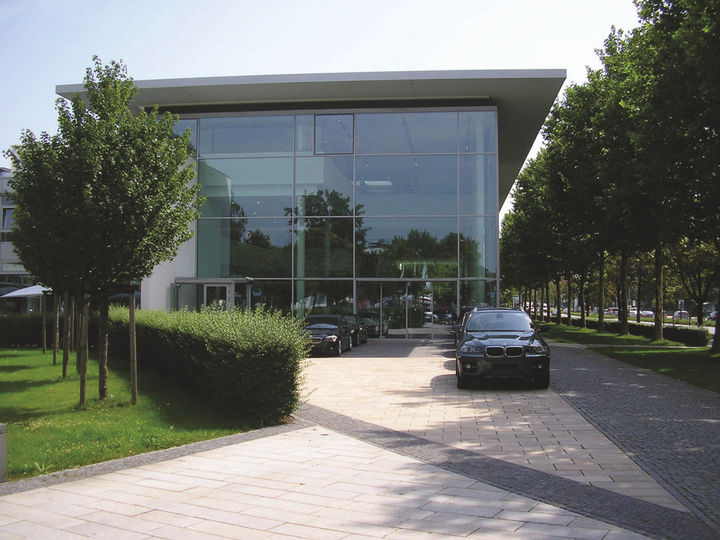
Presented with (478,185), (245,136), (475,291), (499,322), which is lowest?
(499,322)

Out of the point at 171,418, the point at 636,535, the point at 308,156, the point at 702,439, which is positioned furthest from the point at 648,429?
the point at 308,156

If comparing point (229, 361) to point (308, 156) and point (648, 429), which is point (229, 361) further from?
point (308, 156)

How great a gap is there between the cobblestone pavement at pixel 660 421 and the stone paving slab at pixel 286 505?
1.64m

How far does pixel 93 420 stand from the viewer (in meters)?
8.52

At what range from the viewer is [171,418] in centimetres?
898

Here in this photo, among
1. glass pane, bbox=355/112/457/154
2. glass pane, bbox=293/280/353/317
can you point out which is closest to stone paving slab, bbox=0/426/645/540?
glass pane, bbox=293/280/353/317

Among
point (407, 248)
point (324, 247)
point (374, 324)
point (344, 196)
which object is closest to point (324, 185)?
point (344, 196)

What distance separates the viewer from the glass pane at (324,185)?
89.2 feet

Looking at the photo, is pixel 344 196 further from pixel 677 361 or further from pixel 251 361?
pixel 251 361

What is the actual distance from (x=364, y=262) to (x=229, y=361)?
1817cm

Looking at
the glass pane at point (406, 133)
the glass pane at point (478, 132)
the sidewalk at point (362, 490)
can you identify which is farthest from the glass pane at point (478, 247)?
the sidewalk at point (362, 490)

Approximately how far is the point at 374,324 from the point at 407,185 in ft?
20.8

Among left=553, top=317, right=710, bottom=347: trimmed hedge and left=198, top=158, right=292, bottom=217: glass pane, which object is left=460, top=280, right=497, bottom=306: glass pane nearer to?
left=553, top=317, right=710, bottom=347: trimmed hedge

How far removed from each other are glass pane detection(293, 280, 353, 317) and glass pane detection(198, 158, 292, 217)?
138 inches
